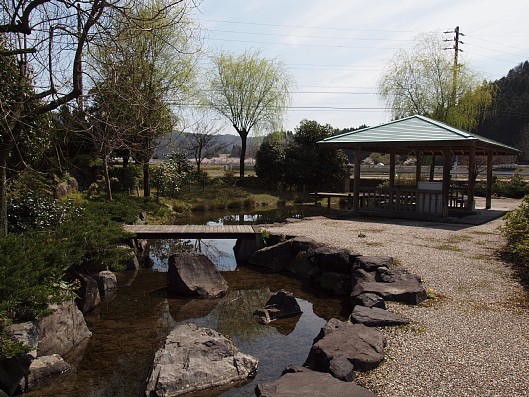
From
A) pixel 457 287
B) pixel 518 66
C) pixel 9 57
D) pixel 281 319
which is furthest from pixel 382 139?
pixel 518 66

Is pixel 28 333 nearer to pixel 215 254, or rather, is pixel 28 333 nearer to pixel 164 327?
pixel 164 327

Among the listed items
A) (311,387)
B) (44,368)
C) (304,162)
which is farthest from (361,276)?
(304,162)

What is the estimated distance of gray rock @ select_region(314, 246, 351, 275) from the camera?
349 inches

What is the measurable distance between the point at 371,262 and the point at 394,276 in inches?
32.3

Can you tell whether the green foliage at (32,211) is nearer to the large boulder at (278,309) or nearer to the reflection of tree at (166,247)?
the reflection of tree at (166,247)

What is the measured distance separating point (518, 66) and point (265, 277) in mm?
73756

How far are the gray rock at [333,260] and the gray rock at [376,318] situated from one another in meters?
2.98

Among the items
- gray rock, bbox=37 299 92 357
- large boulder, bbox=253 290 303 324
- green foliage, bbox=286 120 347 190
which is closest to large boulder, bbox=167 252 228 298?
large boulder, bbox=253 290 303 324

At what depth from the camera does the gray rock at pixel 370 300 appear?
6.16 meters

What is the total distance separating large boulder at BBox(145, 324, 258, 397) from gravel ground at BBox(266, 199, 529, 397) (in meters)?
1.50

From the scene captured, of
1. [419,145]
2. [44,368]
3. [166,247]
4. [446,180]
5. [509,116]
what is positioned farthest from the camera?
[509,116]

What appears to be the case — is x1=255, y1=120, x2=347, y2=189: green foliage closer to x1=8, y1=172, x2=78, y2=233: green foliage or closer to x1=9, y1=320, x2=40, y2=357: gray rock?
x1=8, y1=172, x2=78, y2=233: green foliage

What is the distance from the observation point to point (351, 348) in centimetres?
463

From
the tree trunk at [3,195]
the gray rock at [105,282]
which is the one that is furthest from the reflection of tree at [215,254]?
the tree trunk at [3,195]
